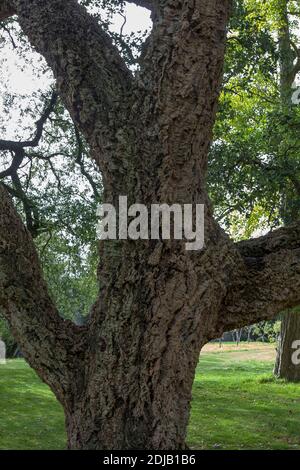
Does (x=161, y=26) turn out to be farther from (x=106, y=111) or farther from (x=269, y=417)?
(x=269, y=417)

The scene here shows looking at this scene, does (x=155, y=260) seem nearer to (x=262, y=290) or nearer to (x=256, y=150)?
(x=262, y=290)

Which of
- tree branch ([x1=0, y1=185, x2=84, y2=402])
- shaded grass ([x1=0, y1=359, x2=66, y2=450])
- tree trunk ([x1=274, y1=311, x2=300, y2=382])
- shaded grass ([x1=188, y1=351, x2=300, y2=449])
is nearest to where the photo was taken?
tree branch ([x1=0, y1=185, x2=84, y2=402])

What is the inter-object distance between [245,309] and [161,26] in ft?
6.70

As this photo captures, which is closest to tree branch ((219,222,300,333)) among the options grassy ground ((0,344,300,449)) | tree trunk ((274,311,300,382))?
grassy ground ((0,344,300,449))

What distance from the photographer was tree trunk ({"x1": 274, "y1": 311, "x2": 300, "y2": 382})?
16.9 metres

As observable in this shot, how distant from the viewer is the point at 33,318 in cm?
470

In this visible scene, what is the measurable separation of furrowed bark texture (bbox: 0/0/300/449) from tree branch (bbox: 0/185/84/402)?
0.14ft

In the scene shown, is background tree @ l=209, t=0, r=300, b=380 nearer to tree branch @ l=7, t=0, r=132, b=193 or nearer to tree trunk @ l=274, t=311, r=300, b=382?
tree branch @ l=7, t=0, r=132, b=193

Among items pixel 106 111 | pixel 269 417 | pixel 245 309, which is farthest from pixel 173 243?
pixel 269 417

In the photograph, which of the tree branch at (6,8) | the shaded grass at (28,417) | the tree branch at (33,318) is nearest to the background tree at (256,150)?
the shaded grass at (28,417)

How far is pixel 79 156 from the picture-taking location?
36.5 feet

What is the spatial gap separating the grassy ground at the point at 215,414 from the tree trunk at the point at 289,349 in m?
0.35

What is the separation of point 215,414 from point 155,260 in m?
7.77

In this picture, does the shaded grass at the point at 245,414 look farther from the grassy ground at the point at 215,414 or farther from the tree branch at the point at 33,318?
the tree branch at the point at 33,318
